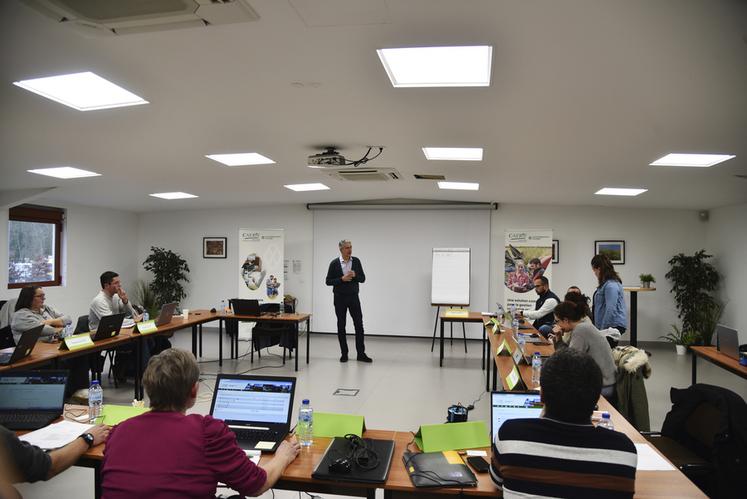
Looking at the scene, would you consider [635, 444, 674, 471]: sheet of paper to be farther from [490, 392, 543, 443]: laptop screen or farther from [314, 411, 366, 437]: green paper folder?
[314, 411, 366, 437]: green paper folder

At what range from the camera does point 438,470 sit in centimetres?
197

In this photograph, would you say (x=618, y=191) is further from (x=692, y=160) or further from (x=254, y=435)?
(x=254, y=435)


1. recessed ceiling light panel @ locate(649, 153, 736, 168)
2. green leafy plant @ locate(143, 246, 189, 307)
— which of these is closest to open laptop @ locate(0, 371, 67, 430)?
recessed ceiling light panel @ locate(649, 153, 736, 168)

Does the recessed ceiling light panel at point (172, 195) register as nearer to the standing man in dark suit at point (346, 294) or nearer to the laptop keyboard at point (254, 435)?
the standing man in dark suit at point (346, 294)

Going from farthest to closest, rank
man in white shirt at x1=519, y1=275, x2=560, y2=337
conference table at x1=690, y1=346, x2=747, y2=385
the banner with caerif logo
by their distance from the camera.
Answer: the banner with caerif logo → man in white shirt at x1=519, y1=275, x2=560, y2=337 → conference table at x1=690, y1=346, x2=747, y2=385

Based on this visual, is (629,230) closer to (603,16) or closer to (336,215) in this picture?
(336,215)

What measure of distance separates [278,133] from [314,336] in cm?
561

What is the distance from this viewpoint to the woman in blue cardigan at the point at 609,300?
14.5 ft

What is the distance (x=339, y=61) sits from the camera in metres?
2.76

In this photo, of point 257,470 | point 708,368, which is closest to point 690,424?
point 257,470

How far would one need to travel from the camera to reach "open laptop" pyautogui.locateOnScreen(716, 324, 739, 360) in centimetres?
438

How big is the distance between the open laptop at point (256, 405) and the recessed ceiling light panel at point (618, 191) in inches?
233

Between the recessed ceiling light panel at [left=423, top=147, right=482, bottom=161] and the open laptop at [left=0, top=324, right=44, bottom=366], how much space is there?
3.86 m

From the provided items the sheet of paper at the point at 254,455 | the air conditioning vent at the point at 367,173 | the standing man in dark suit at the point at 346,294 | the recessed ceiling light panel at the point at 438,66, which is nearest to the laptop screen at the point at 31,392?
the sheet of paper at the point at 254,455
